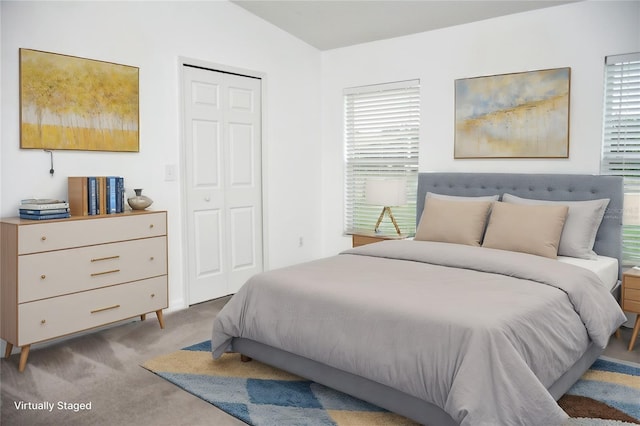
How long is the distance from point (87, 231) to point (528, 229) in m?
2.91

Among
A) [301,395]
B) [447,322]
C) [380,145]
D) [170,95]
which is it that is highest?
[170,95]

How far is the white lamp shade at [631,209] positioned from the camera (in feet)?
11.1

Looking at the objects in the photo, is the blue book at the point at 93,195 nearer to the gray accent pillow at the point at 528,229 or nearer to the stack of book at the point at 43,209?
the stack of book at the point at 43,209

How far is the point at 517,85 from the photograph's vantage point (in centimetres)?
429

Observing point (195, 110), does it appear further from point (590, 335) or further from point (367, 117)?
point (590, 335)

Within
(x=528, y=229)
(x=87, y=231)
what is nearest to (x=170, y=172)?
(x=87, y=231)

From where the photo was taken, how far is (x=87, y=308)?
3355 millimetres

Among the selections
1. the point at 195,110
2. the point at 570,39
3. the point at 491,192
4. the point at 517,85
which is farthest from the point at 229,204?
the point at 570,39

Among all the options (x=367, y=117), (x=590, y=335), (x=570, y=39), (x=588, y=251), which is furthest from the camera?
(x=367, y=117)

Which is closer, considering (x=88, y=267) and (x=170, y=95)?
(x=88, y=267)

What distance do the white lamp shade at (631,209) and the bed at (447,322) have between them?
263mm

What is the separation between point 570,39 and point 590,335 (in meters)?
2.43

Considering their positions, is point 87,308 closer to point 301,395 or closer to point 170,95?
point 301,395

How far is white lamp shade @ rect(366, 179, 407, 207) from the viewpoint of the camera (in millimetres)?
4773
